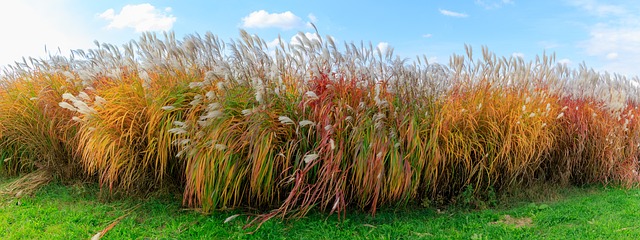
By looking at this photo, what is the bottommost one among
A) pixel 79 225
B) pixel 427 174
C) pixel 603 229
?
pixel 603 229

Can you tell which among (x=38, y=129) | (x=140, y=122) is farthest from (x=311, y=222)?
(x=38, y=129)

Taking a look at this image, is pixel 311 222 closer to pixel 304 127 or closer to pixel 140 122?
pixel 304 127

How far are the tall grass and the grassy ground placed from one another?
0.44 feet

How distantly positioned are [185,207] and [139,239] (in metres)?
0.54

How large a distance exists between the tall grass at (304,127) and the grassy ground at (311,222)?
0.44 ft

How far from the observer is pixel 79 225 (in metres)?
3.55

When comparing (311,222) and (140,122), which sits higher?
(140,122)

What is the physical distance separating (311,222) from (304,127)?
677mm

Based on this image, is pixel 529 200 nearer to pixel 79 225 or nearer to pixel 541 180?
pixel 541 180

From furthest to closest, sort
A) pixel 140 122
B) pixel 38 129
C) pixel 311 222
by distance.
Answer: pixel 38 129 → pixel 140 122 → pixel 311 222

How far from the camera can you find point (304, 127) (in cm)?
345

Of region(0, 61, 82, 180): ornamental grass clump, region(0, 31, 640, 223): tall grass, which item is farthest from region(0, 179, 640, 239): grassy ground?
region(0, 61, 82, 180): ornamental grass clump

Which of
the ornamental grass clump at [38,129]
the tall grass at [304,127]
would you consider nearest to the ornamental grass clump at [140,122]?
the tall grass at [304,127]

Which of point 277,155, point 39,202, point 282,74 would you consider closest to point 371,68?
point 282,74
